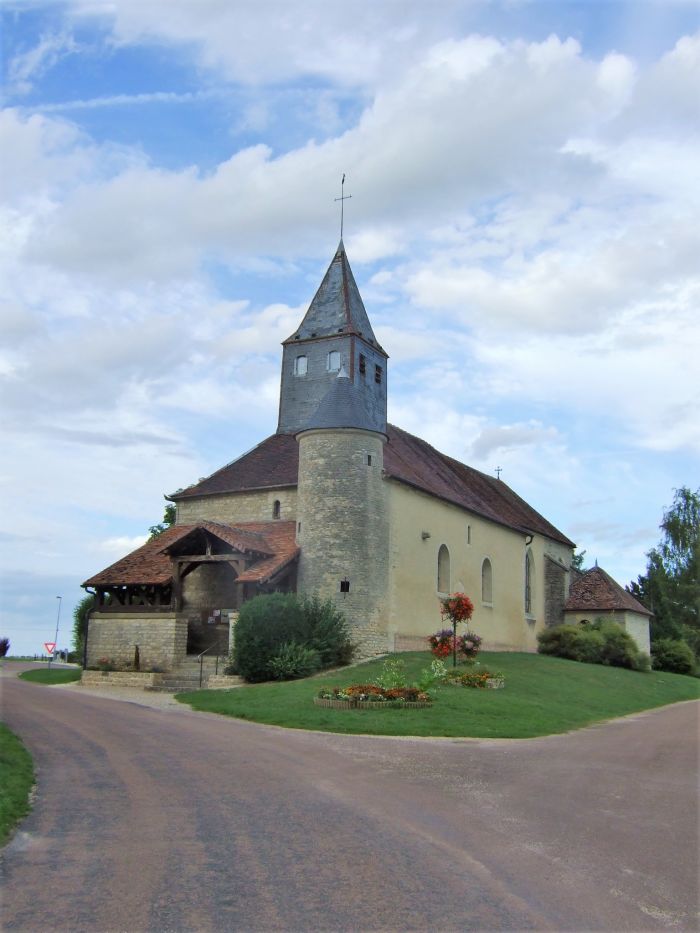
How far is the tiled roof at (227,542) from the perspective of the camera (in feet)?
A: 94.8

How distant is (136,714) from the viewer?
1830 centimetres

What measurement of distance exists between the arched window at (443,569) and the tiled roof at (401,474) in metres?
1.99

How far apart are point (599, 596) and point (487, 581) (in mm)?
9919

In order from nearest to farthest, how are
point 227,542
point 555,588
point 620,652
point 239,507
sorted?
point 227,542 → point 239,507 → point 620,652 → point 555,588

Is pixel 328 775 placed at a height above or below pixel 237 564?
below

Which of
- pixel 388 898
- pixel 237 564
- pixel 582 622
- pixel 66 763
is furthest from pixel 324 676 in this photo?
pixel 582 622

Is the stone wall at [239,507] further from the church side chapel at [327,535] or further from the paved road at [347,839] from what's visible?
the paved road at [347,839]

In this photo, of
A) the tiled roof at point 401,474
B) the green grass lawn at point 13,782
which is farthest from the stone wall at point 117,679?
the green grass lawn at point 13,782

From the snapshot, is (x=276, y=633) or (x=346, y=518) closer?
(x=276, y=633)

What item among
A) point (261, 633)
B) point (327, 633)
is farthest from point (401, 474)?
point (261, 633)

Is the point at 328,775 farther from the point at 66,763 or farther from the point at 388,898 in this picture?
the point at 388,898

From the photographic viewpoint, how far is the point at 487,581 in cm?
3903

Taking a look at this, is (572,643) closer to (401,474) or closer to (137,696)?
(401,474)

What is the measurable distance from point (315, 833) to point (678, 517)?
5423 cm
